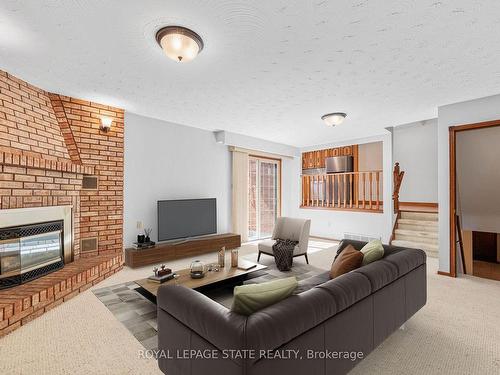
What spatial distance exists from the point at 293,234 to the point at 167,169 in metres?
2.73

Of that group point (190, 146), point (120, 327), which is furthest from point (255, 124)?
point (120, 327)

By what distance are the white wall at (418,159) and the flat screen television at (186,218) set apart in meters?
4.92

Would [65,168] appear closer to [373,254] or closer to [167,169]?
[167,169]

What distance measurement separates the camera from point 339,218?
6.90m

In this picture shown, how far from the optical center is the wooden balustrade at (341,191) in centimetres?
673

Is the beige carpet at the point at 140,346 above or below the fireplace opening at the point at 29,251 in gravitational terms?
below

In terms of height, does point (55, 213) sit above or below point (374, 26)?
below

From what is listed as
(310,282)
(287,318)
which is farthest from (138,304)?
(287,318)

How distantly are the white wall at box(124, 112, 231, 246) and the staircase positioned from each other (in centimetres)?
378

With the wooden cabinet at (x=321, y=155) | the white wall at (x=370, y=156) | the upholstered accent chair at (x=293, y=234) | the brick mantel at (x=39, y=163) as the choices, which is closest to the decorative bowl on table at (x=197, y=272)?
the upholstered accent chair at (x=293, y=234)

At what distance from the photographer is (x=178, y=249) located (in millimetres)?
4785

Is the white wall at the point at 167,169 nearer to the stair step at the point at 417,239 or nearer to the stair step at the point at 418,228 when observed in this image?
the stair step at the point at 417,239

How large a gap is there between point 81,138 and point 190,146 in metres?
2.00

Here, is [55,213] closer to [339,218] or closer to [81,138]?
[81,138]
